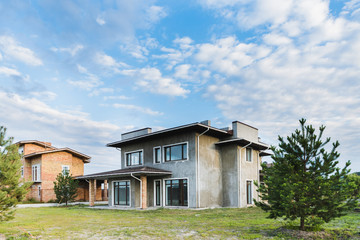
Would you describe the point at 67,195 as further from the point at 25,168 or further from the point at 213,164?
the point at 213,164

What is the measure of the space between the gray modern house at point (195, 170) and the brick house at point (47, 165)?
12733 millimetres

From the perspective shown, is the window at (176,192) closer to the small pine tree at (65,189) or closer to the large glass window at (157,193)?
the large glass window at (157,193)

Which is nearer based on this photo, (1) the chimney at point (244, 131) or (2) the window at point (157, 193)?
(1) the chimney at point (244, 131)

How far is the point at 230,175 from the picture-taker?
21297 mm

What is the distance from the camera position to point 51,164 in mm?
33969

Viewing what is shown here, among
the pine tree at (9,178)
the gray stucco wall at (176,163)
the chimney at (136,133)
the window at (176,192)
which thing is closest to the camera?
the pine tree at (9,178)

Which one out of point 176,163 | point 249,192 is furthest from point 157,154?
point 249,192

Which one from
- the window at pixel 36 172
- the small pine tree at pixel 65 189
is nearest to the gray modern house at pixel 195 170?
the small pine tree at pixel 65 189

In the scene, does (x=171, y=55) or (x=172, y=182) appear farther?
(x=172, y=182)

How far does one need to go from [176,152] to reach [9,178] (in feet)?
39.9

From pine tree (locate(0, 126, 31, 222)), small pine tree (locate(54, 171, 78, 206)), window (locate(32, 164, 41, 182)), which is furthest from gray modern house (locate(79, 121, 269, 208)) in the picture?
window (locate(32, 164, 41, 182))

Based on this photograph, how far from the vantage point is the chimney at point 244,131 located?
70.2 ft

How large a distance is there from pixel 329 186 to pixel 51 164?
1255 inches

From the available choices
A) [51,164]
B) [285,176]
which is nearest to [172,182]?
[285,176]
